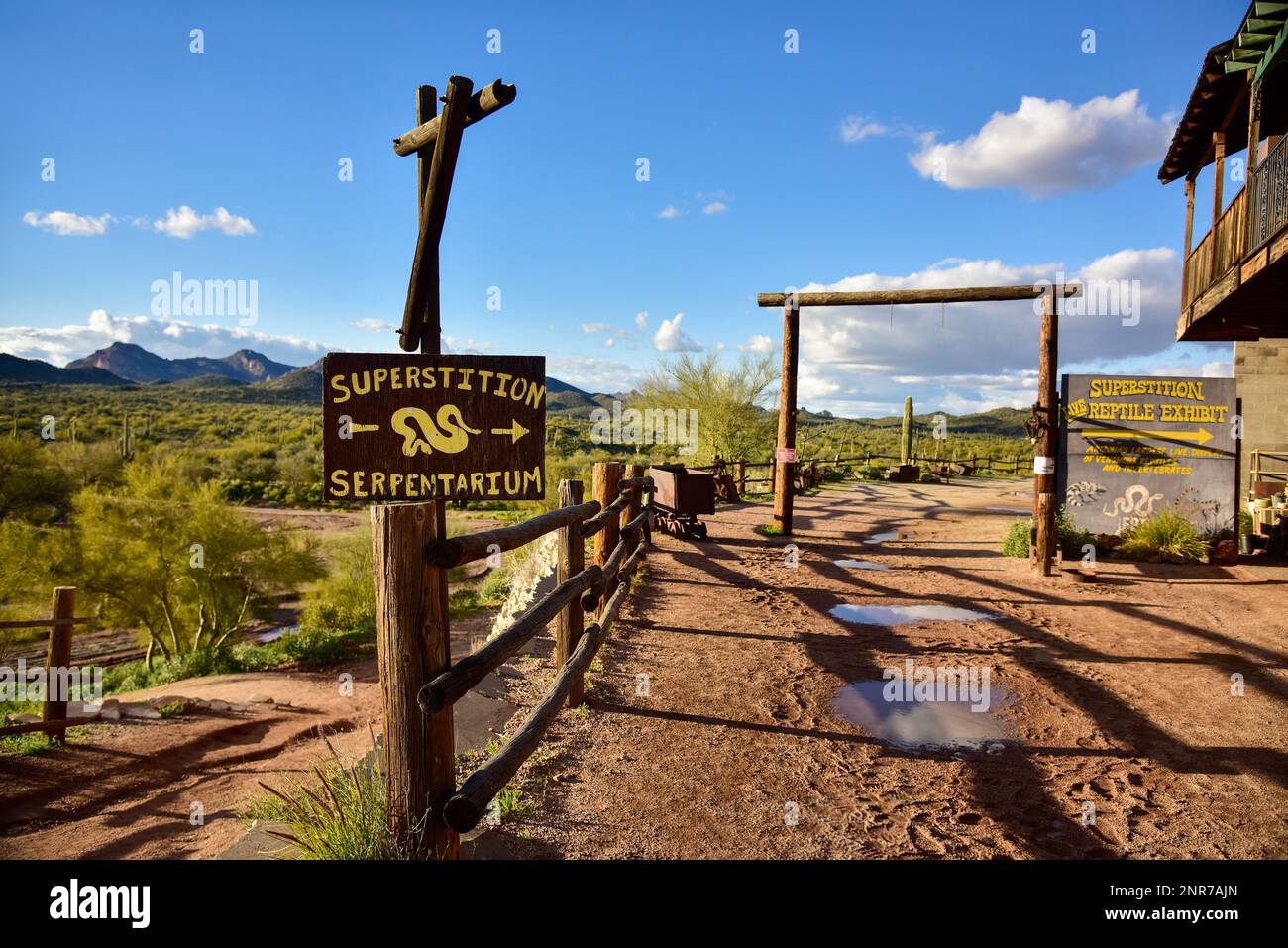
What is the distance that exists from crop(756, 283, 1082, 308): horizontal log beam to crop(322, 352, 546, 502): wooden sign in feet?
33.8

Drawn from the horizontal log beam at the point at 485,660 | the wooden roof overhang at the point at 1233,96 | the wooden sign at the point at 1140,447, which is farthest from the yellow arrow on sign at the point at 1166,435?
the horizontal log beam at the point at 485,660

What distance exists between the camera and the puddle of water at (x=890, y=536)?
47.4 feet

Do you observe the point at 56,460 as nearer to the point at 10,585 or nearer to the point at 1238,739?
the point at 10,585

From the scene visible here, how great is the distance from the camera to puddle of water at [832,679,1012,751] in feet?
16.6

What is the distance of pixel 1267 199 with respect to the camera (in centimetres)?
934

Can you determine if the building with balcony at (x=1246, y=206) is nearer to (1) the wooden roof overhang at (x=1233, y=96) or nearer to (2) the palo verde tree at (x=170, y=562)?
(1) the wooden roof overhang at (x=1233, y=96)

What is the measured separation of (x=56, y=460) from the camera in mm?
31891

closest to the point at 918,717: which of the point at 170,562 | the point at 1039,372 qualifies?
the point at 1039,372

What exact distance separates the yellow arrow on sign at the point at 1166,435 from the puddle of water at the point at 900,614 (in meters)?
5.86

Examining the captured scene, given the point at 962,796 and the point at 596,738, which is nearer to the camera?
the point at 962,796

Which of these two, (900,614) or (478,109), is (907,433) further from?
(478,109)
